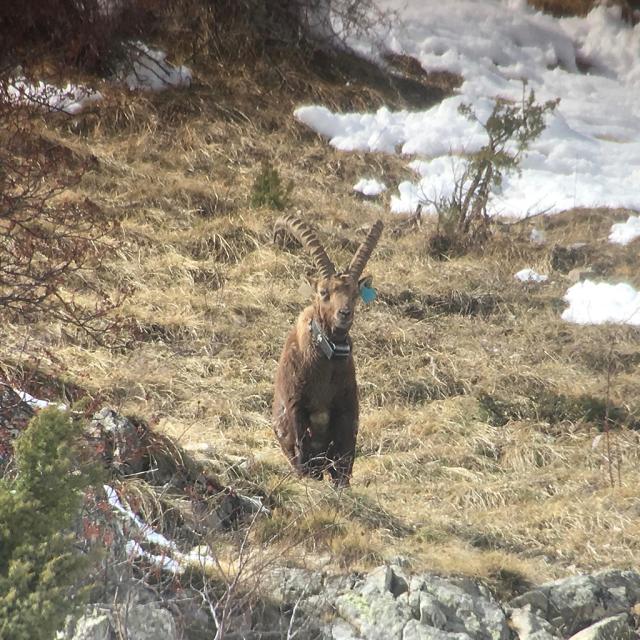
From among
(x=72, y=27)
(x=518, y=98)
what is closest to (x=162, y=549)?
(x=72, y=27)

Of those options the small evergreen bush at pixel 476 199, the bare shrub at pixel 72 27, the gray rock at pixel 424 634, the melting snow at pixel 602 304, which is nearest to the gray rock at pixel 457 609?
the gray rock at pixel 424 634

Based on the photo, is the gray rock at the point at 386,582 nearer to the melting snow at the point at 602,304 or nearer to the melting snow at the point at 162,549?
the melting snow at the point at 162,549

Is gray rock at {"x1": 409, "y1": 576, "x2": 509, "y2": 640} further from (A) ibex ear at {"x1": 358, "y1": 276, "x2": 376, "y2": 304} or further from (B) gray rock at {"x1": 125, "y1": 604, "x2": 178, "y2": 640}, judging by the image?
(A) ibex ear at {"x1": 358, "y1": 276, "x2": 376, "y2": 304}

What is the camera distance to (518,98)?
727 inches

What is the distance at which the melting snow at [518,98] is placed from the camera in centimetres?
1567

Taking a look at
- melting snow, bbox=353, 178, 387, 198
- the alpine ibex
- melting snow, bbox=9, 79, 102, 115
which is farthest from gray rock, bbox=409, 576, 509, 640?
melting snow, bbox=353, 178, 387, 198

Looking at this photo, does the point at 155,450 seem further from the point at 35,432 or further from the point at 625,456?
the point at 625,456

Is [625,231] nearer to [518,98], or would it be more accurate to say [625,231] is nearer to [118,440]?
[518,98]

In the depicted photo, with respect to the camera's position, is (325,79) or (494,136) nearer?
(494,136)

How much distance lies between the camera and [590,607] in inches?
219

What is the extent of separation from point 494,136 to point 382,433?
6516 millimetres

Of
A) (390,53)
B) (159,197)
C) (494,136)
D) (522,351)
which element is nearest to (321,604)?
(522,351)

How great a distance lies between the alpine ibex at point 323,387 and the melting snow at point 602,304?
198 inches

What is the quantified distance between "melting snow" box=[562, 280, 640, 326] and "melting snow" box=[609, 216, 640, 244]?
5.38 ft
